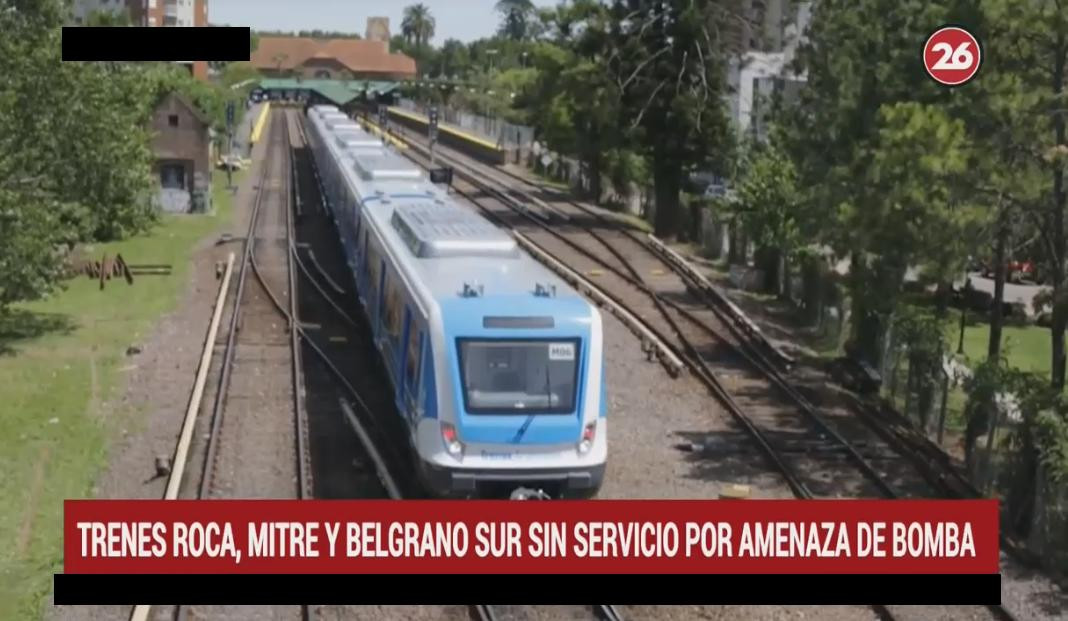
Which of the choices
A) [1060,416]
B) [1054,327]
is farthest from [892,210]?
[1060,416]

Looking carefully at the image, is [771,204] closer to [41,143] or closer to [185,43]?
[41,143]

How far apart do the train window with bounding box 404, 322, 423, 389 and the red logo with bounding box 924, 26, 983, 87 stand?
8200 millimetres

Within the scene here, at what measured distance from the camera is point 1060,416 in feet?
57.3

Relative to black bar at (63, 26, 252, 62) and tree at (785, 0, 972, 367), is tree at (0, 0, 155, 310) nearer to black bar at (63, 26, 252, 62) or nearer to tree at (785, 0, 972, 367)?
black bar at (63, 26, 252, 62)

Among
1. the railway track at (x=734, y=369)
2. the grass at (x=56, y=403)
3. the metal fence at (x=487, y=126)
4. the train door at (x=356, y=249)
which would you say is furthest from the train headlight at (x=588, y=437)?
the metal fence at (x=487, y=126)

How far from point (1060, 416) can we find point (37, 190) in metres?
18.7

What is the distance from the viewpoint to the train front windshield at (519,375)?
49.8 ft

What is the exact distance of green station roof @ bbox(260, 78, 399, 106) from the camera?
406ft

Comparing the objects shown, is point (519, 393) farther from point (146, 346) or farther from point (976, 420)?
point (146, 346)

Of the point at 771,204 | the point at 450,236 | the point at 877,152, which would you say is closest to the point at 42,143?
the point at 450,236

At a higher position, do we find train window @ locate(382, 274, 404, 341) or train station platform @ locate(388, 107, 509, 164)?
train window @ locate(382, 274, 404, 341)

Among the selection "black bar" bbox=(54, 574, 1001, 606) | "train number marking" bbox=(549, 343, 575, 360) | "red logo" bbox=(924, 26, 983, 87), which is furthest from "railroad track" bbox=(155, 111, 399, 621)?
"red logo" bbox=(924, 26, 983, 87)

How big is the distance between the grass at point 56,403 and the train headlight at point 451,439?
392 centimetres

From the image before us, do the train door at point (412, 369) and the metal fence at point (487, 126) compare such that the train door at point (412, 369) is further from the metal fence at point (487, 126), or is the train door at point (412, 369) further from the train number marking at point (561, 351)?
the metal fence at point (487, 126)
